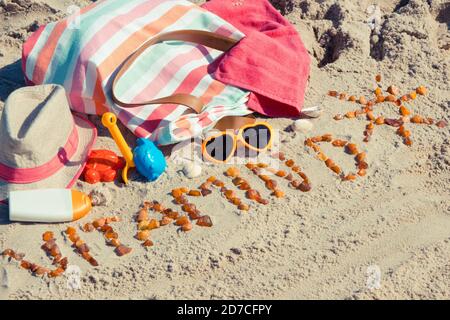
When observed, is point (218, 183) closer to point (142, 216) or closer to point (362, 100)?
point (142, 216)

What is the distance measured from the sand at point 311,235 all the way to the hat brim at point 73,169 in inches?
2.4

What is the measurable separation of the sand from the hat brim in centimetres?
6

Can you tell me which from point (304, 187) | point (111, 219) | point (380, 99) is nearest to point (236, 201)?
point (304, 187)

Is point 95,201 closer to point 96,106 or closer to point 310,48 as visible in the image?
point 96,106

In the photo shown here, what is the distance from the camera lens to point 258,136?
3.09 m

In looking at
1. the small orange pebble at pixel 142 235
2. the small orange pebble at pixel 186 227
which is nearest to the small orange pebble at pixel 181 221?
the small orange pebble at pixel 186 227

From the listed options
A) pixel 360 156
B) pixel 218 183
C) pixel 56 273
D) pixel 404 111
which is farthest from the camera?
pixel 404 111

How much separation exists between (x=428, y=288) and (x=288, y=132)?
935 millimetres

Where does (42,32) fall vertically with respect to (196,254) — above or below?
above

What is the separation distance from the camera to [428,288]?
249 cm

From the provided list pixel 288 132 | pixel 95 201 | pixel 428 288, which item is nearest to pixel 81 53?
pixel 95 201

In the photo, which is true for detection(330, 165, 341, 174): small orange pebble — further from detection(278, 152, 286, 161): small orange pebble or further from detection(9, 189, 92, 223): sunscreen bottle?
detection(9, 189, 92, 223): sunscreen bottle

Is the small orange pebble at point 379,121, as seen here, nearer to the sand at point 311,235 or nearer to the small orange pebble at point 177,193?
the sand at point 311,235

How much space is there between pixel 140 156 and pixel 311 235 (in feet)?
2.39
